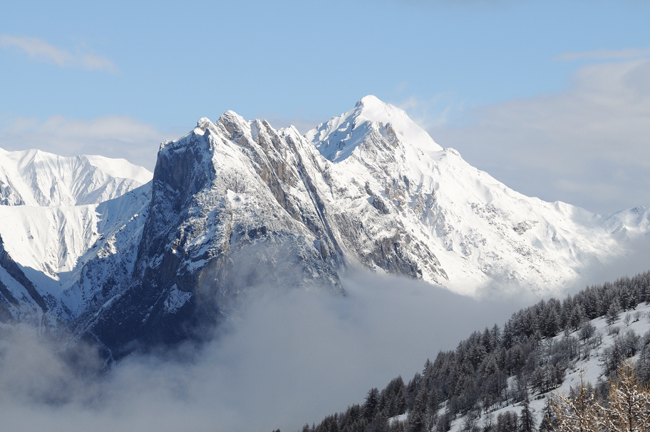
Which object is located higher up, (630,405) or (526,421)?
(630,405)

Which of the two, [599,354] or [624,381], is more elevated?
[599,354]

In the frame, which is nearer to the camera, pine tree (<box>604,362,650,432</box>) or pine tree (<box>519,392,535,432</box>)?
pine tree (<box>604,362,650,432</box>)

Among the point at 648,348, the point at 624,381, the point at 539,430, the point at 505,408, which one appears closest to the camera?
Answer: the point at 624,381

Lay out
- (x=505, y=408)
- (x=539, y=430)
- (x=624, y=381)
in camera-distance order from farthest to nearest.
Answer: (x=505, y=408) → (x=539, y=430) → (x=624, y=381)

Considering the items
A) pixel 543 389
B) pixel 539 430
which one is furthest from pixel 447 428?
pixel 539 430

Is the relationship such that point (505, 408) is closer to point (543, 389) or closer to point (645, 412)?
point (543, 389)

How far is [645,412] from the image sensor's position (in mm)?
56312

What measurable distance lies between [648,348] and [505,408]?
1441 inches

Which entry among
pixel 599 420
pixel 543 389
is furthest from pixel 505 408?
pixel 599 420

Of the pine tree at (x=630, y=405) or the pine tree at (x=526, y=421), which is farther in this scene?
the pine tree at (x=526, y=421)

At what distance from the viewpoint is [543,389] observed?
186875 mm

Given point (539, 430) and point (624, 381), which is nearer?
point (624, 381)

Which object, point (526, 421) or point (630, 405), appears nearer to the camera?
point (630, 405)

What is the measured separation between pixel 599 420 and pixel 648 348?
434 ft
